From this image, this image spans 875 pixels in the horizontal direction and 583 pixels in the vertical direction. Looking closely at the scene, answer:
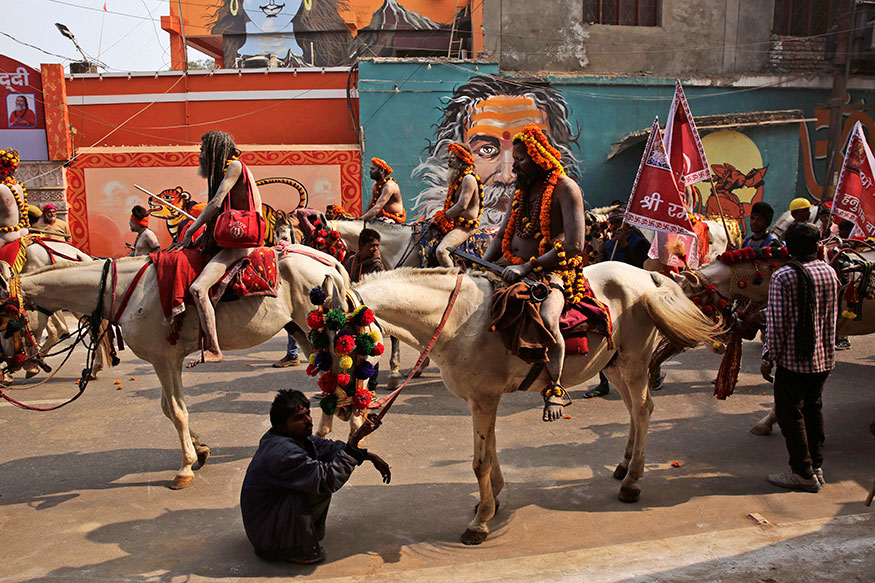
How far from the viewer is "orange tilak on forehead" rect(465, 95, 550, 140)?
1738 centimetres

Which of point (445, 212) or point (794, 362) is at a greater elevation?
point (445, 212)

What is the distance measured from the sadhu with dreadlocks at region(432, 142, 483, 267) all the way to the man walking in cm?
402

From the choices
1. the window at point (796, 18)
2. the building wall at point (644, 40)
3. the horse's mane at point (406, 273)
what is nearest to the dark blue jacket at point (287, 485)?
the horse's mane at point (406, 273)

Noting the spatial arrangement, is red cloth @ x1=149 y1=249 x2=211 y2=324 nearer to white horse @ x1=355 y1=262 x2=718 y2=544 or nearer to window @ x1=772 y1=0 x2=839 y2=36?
white horse @ x1=355 y1=262 x2=718 y2=544

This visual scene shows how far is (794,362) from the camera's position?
5.14 m

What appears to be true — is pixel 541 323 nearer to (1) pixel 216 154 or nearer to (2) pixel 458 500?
(2) pixel 458 500

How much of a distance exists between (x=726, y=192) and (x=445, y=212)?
40.2 ft

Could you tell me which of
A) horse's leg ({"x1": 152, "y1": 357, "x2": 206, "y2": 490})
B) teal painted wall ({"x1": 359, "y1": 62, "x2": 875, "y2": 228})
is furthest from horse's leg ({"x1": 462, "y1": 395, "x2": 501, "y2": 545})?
teal painted wall ({"x1": 359, "y1": 62, "x2": 875, "y2": 228})

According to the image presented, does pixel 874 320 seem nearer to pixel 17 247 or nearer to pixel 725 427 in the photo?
pixel 725 427

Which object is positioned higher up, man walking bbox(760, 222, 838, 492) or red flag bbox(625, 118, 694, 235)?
red flag bbox(625, 118, 694, 235)

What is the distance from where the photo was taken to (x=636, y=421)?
5254 mm

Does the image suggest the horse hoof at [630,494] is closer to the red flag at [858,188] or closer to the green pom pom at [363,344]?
the green pom pom at [363,344]

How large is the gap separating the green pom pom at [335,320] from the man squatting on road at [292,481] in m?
0.68

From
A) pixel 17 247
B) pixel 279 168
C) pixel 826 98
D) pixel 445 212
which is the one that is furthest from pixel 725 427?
pixel 826 98
